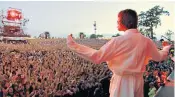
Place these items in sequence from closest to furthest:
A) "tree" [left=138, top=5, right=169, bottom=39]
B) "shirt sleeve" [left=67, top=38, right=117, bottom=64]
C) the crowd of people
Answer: "shirt sleeve" [left=67, top=38, right=117, bottom=64] → the crowd of people → "tree" [left=138, top=5, right=169, bottom=39]

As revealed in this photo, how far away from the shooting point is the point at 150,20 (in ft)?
7.79

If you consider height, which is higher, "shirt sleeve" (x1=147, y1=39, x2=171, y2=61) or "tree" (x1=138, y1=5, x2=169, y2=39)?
"tree" (x1=138, y1=5, x2=169, y2=39)

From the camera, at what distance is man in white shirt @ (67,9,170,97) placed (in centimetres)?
130

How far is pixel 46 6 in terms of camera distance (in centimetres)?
206

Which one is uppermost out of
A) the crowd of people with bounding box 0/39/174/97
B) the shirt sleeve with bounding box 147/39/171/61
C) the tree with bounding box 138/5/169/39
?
the tree with bounding box 138/5/169/39

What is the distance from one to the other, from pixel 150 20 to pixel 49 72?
77 cm

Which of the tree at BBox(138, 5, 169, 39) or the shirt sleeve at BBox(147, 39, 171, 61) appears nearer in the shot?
the shirt sleeve at BBox(147, 39, 171, 61)

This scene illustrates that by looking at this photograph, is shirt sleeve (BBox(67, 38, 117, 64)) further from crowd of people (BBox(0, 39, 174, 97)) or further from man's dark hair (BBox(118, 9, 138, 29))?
crowd of people (BBox(0, 39, 174, 97))

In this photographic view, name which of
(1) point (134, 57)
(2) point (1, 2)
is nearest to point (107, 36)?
(2) point (1, 2)

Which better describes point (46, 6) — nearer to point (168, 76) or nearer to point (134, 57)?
point (134, 57)

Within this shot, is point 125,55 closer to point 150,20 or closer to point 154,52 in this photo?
point 154,52

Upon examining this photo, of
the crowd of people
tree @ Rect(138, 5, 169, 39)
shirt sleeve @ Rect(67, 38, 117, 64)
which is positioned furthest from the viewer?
tree @ Rect(138, 5, 169, 39)

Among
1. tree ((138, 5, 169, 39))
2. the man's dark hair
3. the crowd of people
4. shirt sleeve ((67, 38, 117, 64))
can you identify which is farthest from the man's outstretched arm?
tree ((138, 5, 169, 39))

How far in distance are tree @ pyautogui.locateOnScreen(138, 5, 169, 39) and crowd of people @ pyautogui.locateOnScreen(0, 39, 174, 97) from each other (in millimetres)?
368
